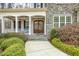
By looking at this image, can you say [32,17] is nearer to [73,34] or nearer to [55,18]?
[55,18]

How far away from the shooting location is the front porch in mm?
28297

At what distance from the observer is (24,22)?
30.5 meters

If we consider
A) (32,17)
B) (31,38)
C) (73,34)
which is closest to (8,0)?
(73,34)

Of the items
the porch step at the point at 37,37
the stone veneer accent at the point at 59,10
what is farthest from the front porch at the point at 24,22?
the porch step at the point at 37,37

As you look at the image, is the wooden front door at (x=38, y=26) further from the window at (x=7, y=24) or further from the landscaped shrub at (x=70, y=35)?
the landscaped shrub at (x=70, y=35)

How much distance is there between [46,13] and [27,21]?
3.42 metres

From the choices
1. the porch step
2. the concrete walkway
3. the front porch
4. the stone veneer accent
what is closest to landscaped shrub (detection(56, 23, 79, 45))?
the concrete walkway

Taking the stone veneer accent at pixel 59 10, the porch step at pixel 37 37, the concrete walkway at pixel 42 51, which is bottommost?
the concrete walkway at pixel 42 51

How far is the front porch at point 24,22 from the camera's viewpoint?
28.3 m

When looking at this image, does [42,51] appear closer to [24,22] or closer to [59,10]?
[59,10]

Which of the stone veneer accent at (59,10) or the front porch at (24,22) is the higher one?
the stone veneer accent at (59,10)

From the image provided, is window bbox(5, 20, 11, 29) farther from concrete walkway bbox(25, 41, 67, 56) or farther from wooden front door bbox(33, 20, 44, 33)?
concrete walkway bbox(25, 41, 67, 56)

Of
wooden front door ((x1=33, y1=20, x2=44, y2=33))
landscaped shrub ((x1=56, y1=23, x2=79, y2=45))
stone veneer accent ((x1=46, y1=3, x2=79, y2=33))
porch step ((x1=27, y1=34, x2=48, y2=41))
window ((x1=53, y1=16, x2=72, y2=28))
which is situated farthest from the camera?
wooden front door ((x1=33, y1=20, x2=44, y2=33))

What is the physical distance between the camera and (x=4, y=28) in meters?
29.9
